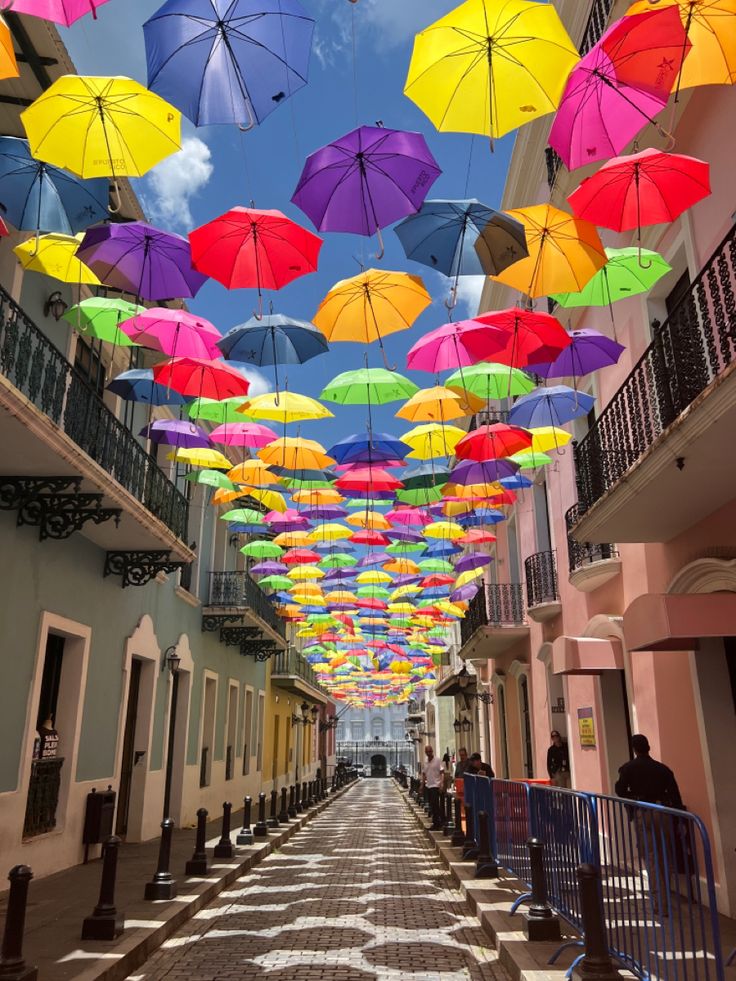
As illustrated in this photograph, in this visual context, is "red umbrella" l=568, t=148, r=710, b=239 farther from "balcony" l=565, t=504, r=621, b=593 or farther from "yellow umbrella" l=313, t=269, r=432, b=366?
"balcony" l=565, t=504, r=621, b=593

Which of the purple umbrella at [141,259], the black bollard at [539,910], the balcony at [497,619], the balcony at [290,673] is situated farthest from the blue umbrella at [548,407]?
the balcony at [290,673]

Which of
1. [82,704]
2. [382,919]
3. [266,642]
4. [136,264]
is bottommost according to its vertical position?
[382,919]

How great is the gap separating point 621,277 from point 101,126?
542 centimetres

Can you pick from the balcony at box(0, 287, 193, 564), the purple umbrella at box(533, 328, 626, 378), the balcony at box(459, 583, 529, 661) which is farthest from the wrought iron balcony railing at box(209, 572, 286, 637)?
the purple umbrella at box(533, 328, 626, 378)

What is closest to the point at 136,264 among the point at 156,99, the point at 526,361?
the point at 156,99

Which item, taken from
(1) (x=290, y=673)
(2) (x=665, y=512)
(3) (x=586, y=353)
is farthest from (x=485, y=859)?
(1) (x=290, y=673)

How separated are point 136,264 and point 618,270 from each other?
5.14 m

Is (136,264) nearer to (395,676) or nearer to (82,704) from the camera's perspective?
(82,704)

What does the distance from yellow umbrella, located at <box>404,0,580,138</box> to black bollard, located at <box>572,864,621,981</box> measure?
5.60 m

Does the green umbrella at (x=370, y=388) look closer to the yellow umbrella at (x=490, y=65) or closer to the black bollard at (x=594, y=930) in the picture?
the yellow umbrella at (x=490, y=65)

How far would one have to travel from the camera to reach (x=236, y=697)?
2462 cm

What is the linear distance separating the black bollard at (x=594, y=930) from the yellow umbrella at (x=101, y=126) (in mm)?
6568

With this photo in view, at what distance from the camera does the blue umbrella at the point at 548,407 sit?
11.0 meters

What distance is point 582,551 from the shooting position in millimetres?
13086
